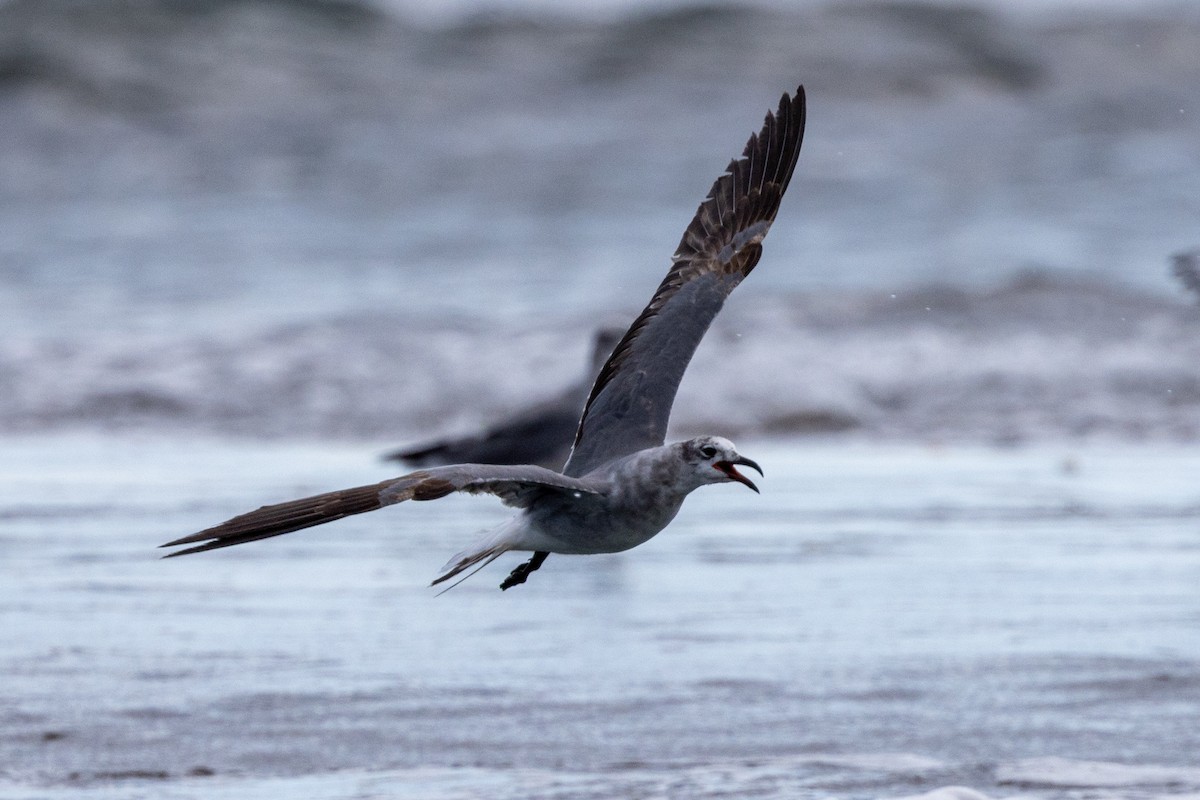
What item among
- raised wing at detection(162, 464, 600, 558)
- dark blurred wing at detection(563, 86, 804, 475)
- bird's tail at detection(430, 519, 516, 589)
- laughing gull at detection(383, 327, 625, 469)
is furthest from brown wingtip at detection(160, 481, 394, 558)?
laughing gull at detection(383, 327, 625, 469)

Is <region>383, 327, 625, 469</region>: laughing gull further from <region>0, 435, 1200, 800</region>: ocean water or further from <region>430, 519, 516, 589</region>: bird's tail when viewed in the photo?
<region>430, 519, 516, 589</region>: bird's tail

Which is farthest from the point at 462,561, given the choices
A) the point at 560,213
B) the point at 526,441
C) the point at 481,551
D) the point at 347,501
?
the point at 560,213

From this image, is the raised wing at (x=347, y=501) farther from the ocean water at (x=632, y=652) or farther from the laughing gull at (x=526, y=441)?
the laughing gull at (x=526, y=441)

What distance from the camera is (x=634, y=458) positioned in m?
4.33

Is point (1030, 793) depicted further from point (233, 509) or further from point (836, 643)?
point (233, 509)

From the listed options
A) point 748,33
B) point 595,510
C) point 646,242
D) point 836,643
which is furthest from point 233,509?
point 748,33

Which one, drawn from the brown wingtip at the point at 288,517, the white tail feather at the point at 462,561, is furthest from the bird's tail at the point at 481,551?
the brown wingtip at the point at 288,517

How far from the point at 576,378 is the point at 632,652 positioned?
647cm

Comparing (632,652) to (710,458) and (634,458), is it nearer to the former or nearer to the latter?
(634,458)

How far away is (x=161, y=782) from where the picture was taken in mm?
4246

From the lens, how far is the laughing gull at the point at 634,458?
3.61 meters

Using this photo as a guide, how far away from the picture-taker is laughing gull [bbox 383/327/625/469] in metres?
9.02

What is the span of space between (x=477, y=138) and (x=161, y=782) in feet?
73.3

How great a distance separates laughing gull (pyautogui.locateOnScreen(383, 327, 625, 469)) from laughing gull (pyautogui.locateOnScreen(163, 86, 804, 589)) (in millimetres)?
3603
